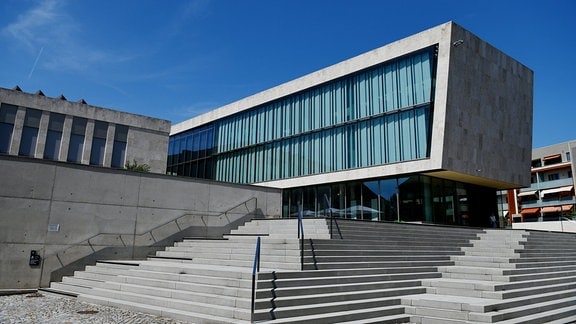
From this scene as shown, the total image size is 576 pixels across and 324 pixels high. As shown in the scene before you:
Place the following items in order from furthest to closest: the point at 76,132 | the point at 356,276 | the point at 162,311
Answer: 1. the point at 76,132
2. the point at 356,276
3. the point at 162,311

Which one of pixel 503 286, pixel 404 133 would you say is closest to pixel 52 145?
pixel 404 133

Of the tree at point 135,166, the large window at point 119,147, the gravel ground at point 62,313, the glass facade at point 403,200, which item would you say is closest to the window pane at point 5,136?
the large window at point 119,147

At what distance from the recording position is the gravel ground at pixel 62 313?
820cm

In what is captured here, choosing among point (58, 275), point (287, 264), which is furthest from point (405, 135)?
point (58, 275)

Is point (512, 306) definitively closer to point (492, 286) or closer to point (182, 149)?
point (492, 286)

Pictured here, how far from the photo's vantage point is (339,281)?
10.0 m

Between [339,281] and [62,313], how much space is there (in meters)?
6.44

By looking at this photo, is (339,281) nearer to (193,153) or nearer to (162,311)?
(162,311)

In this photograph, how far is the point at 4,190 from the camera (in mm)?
12742

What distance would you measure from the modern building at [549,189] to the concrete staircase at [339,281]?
53148 millimetres

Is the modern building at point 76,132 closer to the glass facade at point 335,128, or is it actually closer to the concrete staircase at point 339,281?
the glass facade at point 335,128

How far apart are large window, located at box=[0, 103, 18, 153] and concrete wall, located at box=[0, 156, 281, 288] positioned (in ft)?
53.0

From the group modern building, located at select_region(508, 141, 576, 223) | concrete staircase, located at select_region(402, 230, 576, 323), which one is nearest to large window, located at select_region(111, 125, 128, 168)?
concrete staircase, located at select_region(402, 230, 576, 323)

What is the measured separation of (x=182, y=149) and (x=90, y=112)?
12.8m
